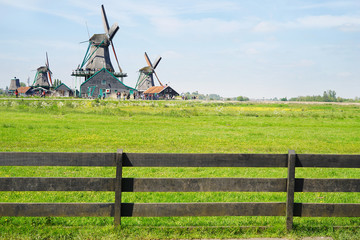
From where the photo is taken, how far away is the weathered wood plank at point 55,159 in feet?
16.4

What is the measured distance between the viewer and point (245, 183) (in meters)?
5.25

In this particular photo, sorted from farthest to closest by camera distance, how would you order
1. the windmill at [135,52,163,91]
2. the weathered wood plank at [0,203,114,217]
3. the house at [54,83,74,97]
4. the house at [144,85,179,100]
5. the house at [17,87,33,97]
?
1. the house at [17,87,33,97]
2. the windmill at [135,52,163,91]
3. the house at [144,85,179,100]
4. the house at [54,83,74,97]
5. the weathered wood plank at [0,203,114,217]

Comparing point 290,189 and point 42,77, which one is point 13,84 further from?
point 290,189

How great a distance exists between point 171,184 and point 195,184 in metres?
0.38

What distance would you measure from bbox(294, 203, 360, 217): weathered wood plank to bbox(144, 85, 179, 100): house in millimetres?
90307

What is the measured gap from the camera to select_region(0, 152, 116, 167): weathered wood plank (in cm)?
499

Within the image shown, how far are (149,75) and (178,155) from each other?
103494mm

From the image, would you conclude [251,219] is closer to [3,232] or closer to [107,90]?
[3,232]

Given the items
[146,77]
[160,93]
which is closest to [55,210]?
[160,93]

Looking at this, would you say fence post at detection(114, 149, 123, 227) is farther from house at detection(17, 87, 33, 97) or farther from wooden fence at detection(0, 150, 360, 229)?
house at detection(17, 87, 33, 97)

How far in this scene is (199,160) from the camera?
515 centimetres

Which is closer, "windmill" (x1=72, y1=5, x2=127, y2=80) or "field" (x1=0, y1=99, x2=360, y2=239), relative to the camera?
"field" (x1=0, y1=99, x2=360, y2=239)

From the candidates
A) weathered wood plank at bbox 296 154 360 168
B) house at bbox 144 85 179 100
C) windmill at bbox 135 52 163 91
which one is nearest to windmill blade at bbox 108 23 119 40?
house at bbox 144 85 179 100

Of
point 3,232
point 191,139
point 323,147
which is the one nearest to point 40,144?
point 191,139
